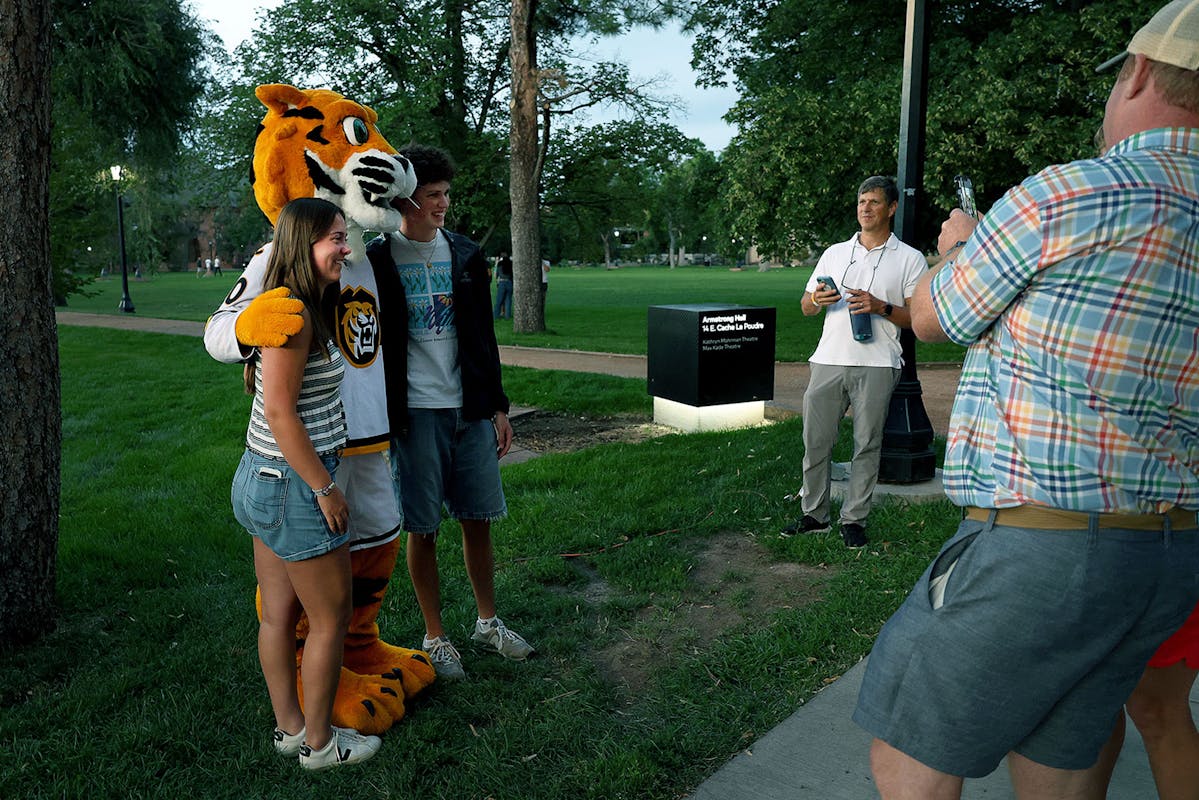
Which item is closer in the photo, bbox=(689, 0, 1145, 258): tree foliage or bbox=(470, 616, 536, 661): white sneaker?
bbox=(470, 616, 536, 661): white sneaker

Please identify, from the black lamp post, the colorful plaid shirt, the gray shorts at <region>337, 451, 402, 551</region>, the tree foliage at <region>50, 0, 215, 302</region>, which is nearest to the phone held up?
the black lamp post

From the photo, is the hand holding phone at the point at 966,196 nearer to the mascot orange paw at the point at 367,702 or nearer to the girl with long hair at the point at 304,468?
the girl with long hair at the point at 304,468

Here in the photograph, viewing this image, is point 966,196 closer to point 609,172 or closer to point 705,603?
→ point 705,603

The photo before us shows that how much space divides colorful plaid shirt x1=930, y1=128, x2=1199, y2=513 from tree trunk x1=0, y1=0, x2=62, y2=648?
368 cm

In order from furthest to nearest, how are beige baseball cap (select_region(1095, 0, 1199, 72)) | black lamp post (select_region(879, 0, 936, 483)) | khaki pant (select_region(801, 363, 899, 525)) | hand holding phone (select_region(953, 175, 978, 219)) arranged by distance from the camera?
black lamp post (select_region(879, 0, 936, 483)) < khaki pant (select_region(801, 363, 899, 525)) < hand holding phone (select_region(953, 175, 978, 219)) < beige baseball cap (select_region(1095, 0, 1199, 72))

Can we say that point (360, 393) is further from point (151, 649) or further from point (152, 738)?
point (151, 649)

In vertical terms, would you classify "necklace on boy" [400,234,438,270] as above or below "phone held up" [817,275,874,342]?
above

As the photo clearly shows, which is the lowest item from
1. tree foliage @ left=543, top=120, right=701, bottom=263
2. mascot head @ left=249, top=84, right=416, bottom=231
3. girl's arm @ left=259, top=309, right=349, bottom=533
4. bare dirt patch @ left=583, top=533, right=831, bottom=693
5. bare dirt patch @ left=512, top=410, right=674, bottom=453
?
bare dirt patch @ left=583, top=533, right=831, bottom=693

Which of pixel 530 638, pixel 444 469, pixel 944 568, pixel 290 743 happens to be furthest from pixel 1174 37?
pixel 530 638

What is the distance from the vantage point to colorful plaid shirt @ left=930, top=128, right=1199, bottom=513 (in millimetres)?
1673

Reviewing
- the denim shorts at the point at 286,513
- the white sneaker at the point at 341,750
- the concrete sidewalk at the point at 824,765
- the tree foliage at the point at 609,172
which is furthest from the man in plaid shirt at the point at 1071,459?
the tree foliage at the point at 609,172

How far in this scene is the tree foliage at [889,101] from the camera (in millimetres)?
13594

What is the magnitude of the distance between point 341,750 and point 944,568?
2.14 metres

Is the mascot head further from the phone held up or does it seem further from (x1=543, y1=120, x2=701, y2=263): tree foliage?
(x1=543, y1=120, x2=701, y2=263): tree foliage
